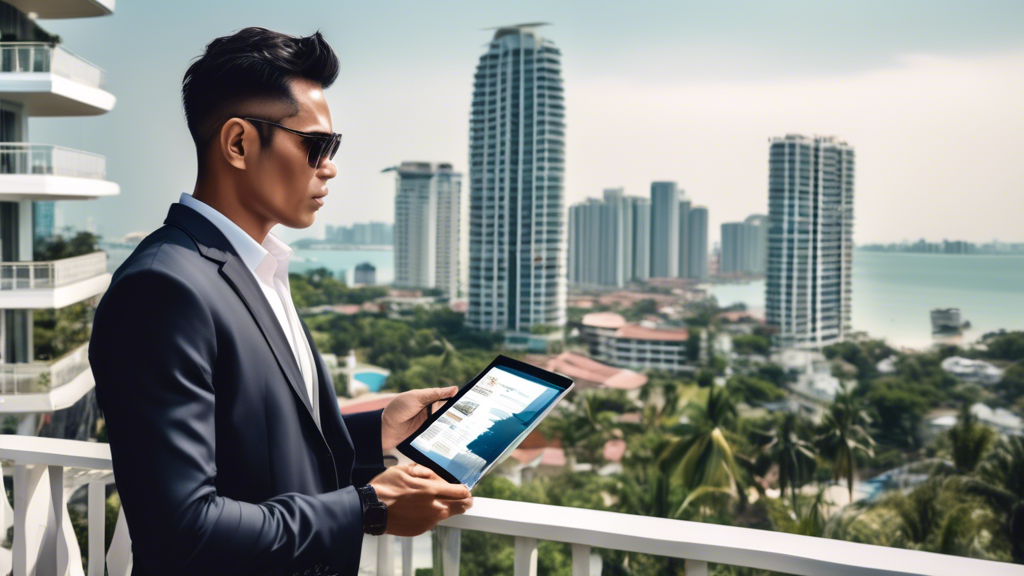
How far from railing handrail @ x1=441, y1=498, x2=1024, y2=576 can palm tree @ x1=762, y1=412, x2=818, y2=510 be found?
1138 inches

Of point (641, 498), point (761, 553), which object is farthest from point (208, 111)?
point (641, 498)

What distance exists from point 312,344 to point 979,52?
4964cm

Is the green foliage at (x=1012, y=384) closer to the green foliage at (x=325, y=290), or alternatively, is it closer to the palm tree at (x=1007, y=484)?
the palm tree at (x=1007, y=484)

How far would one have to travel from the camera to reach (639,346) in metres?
39.3

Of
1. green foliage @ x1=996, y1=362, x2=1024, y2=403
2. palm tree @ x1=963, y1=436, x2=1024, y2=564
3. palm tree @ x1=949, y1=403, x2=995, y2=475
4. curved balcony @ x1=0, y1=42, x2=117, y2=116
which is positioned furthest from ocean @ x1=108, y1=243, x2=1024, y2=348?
curved balcony @ x1=0, y1=42, x2=117, y2=116

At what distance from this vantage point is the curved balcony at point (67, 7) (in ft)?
47.7

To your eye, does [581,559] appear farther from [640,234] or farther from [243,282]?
[640,234]

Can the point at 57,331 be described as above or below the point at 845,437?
above

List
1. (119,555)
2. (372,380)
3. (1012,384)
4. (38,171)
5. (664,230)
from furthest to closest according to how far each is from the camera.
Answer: (664,230) < (372,380) < (1012,384) < (38,171) < (119,555)

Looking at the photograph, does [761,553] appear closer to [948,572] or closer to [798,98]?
[948,572]

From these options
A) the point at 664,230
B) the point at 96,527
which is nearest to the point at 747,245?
the point at 664,230

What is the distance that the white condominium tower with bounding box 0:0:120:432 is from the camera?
519 inches

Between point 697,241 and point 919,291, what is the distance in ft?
39.8

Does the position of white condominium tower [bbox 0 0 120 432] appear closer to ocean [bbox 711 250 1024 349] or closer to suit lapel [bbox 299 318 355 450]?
suit lapel [bbox 299 318 355 450]
